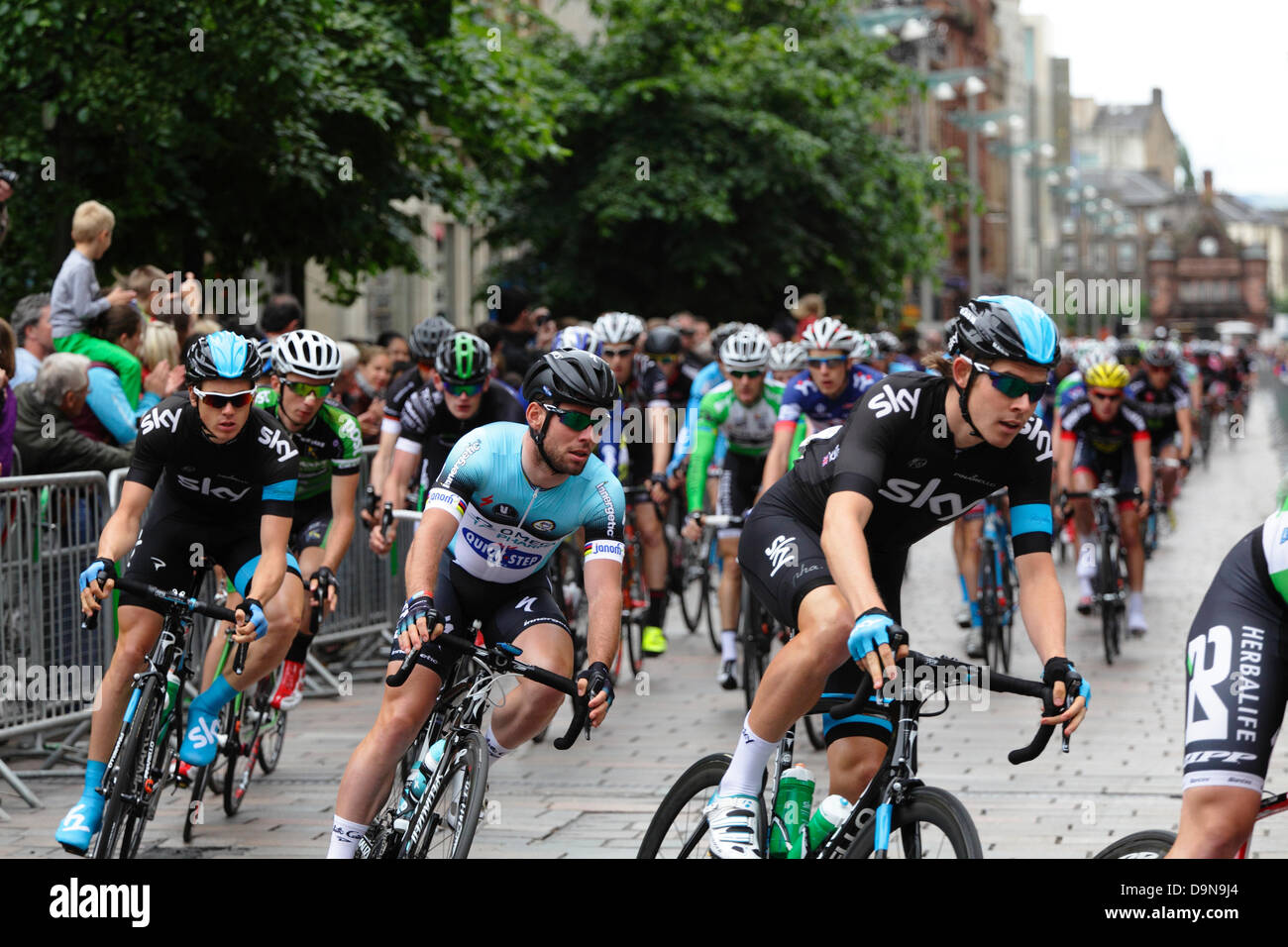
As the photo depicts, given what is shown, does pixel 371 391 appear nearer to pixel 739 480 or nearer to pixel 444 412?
pixel 739 480

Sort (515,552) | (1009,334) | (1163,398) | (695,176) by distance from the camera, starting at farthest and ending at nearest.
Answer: (695,176), (1163,398), (515,552), (1009,334)

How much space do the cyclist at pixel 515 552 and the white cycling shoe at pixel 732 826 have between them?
50cm

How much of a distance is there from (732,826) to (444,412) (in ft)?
14.8

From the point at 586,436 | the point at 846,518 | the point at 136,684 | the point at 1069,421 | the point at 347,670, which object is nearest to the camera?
the point at 846,518

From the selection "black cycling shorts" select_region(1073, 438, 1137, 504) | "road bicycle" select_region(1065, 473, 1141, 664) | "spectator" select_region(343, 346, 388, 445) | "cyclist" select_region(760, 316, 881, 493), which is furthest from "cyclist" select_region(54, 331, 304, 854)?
"black cycling shorts" select_region(1073, 438, 1137, 504)

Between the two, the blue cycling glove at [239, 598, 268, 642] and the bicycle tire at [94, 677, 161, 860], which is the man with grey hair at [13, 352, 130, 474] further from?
the blue cycling glove at [239, 598, 268, 642]

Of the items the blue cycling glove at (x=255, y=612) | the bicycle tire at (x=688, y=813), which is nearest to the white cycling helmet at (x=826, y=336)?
the blue cycling glove at (x=255, y=612)

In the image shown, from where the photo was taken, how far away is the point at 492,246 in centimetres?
2938

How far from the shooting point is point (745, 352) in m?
11.2

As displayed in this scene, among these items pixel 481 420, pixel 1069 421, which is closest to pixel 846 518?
pixel 481 420

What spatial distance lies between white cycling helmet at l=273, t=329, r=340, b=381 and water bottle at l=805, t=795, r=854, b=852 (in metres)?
3.46

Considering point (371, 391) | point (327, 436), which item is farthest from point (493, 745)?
point (371, 391)
